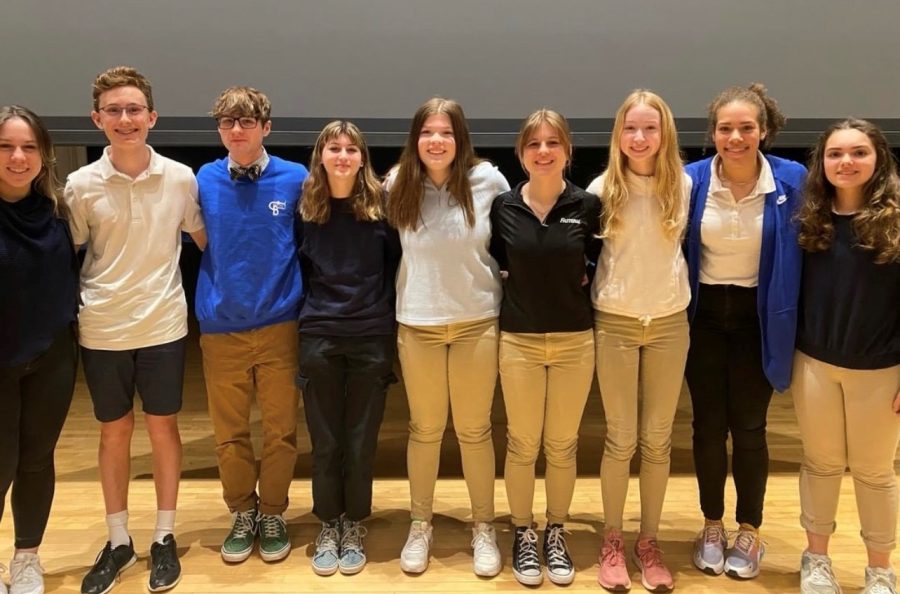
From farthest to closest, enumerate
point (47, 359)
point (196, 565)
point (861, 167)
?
1. point (196, 565)
2. point (47, 359)
3. point (861, 167)

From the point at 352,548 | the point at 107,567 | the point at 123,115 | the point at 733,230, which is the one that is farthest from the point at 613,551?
the point at 123,115

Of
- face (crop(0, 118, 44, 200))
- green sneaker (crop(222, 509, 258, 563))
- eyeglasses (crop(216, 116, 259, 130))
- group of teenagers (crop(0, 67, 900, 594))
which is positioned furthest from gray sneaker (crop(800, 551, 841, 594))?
face (crop(0, 118, 44, 200))

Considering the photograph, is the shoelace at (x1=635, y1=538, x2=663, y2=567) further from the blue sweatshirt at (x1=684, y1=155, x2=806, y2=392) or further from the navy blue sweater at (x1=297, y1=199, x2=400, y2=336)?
the navy blue sweater at (x1=297, y1=199, x2=400, y2=336)

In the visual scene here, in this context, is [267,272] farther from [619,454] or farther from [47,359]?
[619,454]

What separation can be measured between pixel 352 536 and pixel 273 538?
0.28 metres

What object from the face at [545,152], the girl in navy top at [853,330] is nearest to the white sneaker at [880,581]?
the girl in navy top at [853,330]

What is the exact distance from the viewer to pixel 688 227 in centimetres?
200

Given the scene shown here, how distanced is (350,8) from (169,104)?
1190mm

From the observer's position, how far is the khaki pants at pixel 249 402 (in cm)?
214

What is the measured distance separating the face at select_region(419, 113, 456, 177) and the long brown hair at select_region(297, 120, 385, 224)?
0.69 ft

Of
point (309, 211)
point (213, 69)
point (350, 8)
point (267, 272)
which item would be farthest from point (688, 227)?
point (213, 69)

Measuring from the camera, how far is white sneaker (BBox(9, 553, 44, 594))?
199cm

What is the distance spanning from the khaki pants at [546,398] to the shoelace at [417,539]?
0.36 metres

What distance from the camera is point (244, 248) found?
2062 millimetres
